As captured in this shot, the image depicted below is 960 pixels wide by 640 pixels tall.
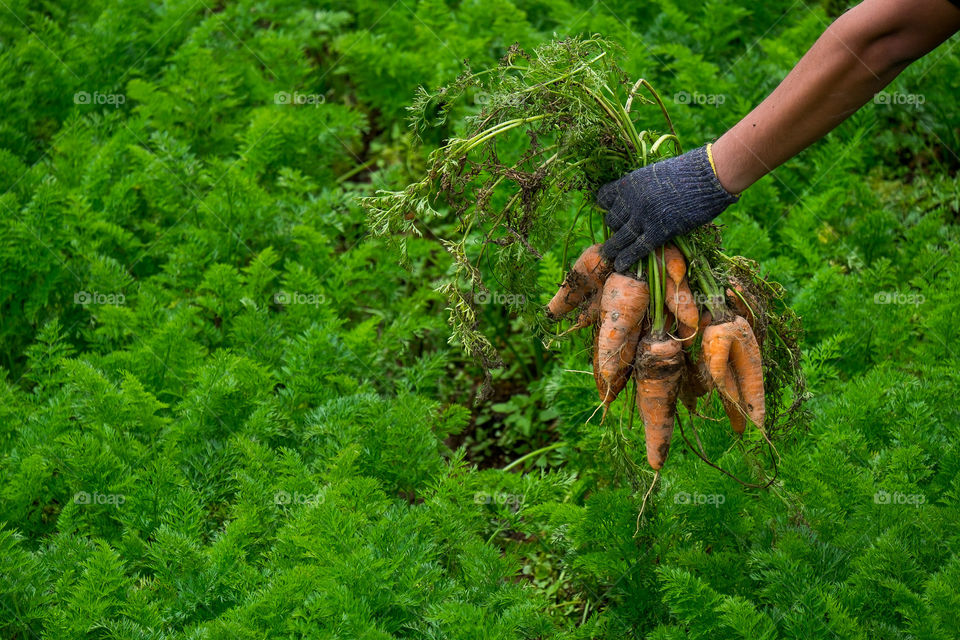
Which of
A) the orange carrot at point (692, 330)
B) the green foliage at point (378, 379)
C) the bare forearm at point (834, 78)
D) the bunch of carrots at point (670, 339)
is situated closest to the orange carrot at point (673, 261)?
the bunch of carrots at point (670, 339)

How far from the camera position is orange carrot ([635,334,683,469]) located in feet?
10.0

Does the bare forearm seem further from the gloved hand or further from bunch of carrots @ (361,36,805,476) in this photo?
bunch of carrots @ (361,36,805,476)

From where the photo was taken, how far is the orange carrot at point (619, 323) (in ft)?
10.0

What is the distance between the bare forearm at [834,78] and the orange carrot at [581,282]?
502 millimetres

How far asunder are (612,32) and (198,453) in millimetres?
3380

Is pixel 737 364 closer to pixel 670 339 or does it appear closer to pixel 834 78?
pixel 670 339

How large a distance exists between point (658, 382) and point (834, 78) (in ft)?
3.39

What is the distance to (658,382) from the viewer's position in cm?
307

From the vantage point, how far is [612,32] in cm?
559

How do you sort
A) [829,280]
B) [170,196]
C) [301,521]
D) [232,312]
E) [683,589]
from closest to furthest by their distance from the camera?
[683,589], [301,521], [829,280], [232,312], [170,196]

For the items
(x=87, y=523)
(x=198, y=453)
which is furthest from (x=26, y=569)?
(x=198, y=453)

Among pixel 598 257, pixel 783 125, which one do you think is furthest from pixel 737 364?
pixel 783 125

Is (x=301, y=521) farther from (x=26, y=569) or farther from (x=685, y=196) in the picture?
(x=685, y=196)

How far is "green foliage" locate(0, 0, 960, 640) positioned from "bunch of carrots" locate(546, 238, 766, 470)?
232 millimetres
